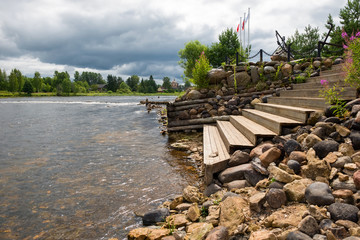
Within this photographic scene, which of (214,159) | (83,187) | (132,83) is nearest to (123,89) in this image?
(132,83)

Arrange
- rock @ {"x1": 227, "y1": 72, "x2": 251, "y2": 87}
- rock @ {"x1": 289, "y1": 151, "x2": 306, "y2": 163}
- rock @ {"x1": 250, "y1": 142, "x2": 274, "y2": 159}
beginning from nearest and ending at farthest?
rock @ {"x1": 289, "y1": 151, "x2": 306, "y2": 163}, rock @ {"x1": 250, "y1": 142, "x2": 274, "y2": 159}, rock @ {"x1": 227, "y1": 72, "x2": 251, "y2": 87}

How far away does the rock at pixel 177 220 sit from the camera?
3.36 meters

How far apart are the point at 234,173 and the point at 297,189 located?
1.46m

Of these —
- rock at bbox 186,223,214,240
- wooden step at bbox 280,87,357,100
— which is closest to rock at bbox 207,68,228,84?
wooden step at bbox 280,87,357,100

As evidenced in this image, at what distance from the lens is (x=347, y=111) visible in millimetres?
4098

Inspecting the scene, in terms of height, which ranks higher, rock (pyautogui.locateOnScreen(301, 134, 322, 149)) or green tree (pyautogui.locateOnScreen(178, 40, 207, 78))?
green tree (pyautogui.locateOnScreen(178, 40, 207, 78))

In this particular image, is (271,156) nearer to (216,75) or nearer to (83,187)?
(83,187)

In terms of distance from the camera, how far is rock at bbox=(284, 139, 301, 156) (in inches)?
153

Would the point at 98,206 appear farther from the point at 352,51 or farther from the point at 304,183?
the point at 352,51

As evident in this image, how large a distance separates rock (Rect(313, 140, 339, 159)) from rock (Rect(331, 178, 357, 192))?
669mm

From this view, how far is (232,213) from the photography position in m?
2.99

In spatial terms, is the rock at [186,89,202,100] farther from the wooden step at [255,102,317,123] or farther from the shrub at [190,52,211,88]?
the wooden step at [255,102,317,123]

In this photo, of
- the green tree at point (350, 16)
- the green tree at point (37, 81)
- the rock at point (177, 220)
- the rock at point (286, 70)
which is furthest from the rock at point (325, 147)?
the green tree at point (37, 81)

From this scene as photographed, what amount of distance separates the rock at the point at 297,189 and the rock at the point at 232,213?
2.03 feet
